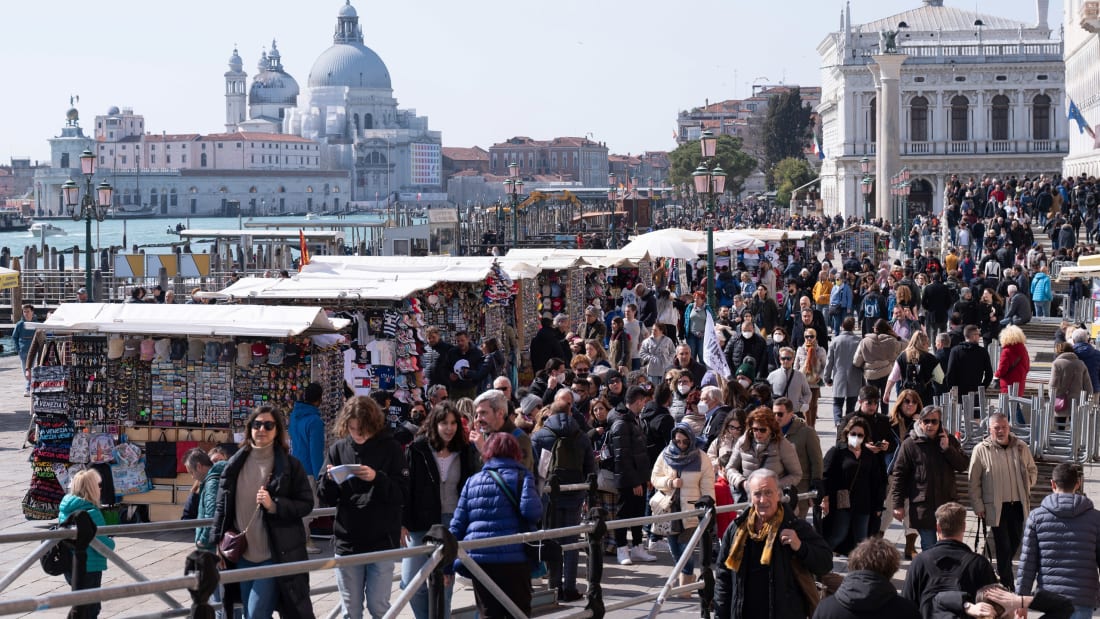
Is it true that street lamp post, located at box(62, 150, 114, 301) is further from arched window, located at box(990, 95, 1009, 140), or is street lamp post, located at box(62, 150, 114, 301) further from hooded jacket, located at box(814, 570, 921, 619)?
arched window, located at box(990, 95, 1009, 140)

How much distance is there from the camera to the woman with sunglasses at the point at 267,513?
20.6ft

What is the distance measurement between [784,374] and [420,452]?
16.0 feet

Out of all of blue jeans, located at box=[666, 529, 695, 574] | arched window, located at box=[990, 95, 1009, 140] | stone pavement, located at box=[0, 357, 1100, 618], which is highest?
arched window, located at box=[990, 95, 1009, 140]

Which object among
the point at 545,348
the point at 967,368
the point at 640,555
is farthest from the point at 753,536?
the point at 545,348

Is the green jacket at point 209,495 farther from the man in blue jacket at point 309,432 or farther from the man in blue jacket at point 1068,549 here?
the man in blue jacket at point 1068,549

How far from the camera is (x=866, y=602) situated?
508 cm

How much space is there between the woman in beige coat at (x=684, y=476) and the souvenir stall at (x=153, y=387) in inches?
113

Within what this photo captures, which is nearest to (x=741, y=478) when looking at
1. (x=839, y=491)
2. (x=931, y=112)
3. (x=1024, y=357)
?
(x=839, y=491)

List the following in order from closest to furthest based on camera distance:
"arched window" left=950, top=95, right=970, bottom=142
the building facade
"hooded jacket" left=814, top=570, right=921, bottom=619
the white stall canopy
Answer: "hooded jacket" left=814, top=570, right=921, bottom=619, the white stall canopy, the building facade, "arched window" left=950, top=95, right=970, bottom=142

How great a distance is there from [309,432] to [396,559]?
357cm

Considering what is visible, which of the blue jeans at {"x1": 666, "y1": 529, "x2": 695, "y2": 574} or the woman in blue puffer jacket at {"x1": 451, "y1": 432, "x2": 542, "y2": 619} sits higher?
the woman in blue puffer jacket at {"x1": 451, "y1": 432, "x2": 542, "y2": 619}

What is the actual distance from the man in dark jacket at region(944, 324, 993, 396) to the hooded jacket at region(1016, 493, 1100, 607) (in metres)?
5.23

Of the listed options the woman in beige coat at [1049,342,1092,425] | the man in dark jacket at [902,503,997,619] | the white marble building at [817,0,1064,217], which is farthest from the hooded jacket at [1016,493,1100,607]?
the white marble building at [817,0,1064,217]

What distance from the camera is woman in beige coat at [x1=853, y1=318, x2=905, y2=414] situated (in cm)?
1231
